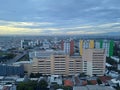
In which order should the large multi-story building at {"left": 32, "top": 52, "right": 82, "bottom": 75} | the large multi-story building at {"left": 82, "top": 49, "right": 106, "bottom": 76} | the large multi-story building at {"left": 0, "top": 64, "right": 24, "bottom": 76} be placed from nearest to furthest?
the large multi-story building at {"left": 0, "top": 64, "right": 24, "bottom": 76} < the large multi-story building at {"left": 82, "top": 49, "right": 106, "bottom": 76} < the large multi-story building at {"left": 32, "top": 52, "right": 82, "bottom": 75}

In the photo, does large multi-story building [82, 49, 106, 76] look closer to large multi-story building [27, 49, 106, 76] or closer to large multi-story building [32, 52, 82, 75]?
large multi-story building [27, 49, 106, 76]

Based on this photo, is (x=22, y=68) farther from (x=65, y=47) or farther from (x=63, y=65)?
(x=65, y=47)

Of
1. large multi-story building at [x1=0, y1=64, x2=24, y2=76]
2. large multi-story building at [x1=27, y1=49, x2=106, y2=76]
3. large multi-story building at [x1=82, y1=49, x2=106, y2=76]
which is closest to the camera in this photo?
large multi-story building at [x1=0, y1=64, x2=24, y2=76]

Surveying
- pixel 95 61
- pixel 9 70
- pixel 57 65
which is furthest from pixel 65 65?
pixel 9 70

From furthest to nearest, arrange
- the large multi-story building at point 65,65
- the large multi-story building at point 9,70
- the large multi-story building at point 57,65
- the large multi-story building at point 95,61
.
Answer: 1. the large multi-story building at point 57,65
2. the large multi-story building at point 65,65
3. the large multi-story building at point 95,61
4. the large multi-story building at point 9,70

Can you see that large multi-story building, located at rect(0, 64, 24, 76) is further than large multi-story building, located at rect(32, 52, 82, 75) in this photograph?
No

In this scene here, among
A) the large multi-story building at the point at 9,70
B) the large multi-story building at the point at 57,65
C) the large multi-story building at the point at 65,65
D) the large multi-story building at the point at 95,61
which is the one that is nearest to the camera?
the large multi-story building at the point at 9,70

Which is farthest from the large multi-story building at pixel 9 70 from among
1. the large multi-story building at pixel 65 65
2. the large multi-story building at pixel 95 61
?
the large multi-story building at pixel 95 61

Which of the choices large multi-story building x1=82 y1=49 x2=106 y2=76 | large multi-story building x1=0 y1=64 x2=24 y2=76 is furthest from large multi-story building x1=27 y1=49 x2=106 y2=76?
large multi-story building x1=0 y1=64 x2=24 y2=76

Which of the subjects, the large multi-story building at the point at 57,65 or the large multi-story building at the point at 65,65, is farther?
the large multi-story building at the point at 57,65

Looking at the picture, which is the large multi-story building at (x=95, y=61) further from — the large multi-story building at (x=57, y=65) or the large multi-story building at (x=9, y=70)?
the large multi-story building at (x=9, y=70)
